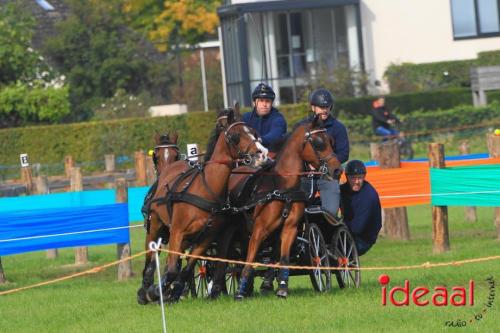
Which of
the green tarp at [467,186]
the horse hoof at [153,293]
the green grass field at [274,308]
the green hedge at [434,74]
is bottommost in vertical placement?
the green grass field at [274,308]

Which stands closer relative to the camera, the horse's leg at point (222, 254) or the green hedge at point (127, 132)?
the horse's leg at point (222, 254)

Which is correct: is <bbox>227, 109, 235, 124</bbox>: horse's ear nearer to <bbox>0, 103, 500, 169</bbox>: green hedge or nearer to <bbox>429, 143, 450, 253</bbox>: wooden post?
<bbox>429, 143, 450, 253</bbox>: wooden post

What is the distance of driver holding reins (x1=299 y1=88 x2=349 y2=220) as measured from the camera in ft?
52.0

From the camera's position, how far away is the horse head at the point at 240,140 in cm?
1446

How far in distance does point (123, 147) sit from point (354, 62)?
42.7 feet

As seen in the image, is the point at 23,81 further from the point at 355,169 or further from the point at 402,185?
the point at 355,169

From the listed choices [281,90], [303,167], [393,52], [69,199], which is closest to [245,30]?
[281,90]

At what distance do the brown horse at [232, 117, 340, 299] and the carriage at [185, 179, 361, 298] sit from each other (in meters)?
0.35

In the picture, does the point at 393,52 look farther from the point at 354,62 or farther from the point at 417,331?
the point at 417,331

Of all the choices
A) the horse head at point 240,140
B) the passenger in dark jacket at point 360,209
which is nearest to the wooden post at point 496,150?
the passenger in dark jacket at point 360,209

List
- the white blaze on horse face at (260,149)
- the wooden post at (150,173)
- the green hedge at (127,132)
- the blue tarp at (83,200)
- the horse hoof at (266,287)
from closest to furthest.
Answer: the white blaze on horse face at (260,149)
the horse hoof at (266,287)
the blue tarp at (83,200)
the wooden post at (150,173)
the green hedge at (127,132)

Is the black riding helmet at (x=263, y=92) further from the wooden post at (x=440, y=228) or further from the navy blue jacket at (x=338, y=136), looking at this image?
the wooden post at (x=440, y=228)

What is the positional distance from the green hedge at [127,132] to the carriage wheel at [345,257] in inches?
1090

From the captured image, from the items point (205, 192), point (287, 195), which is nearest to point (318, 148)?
point (287, 195)
